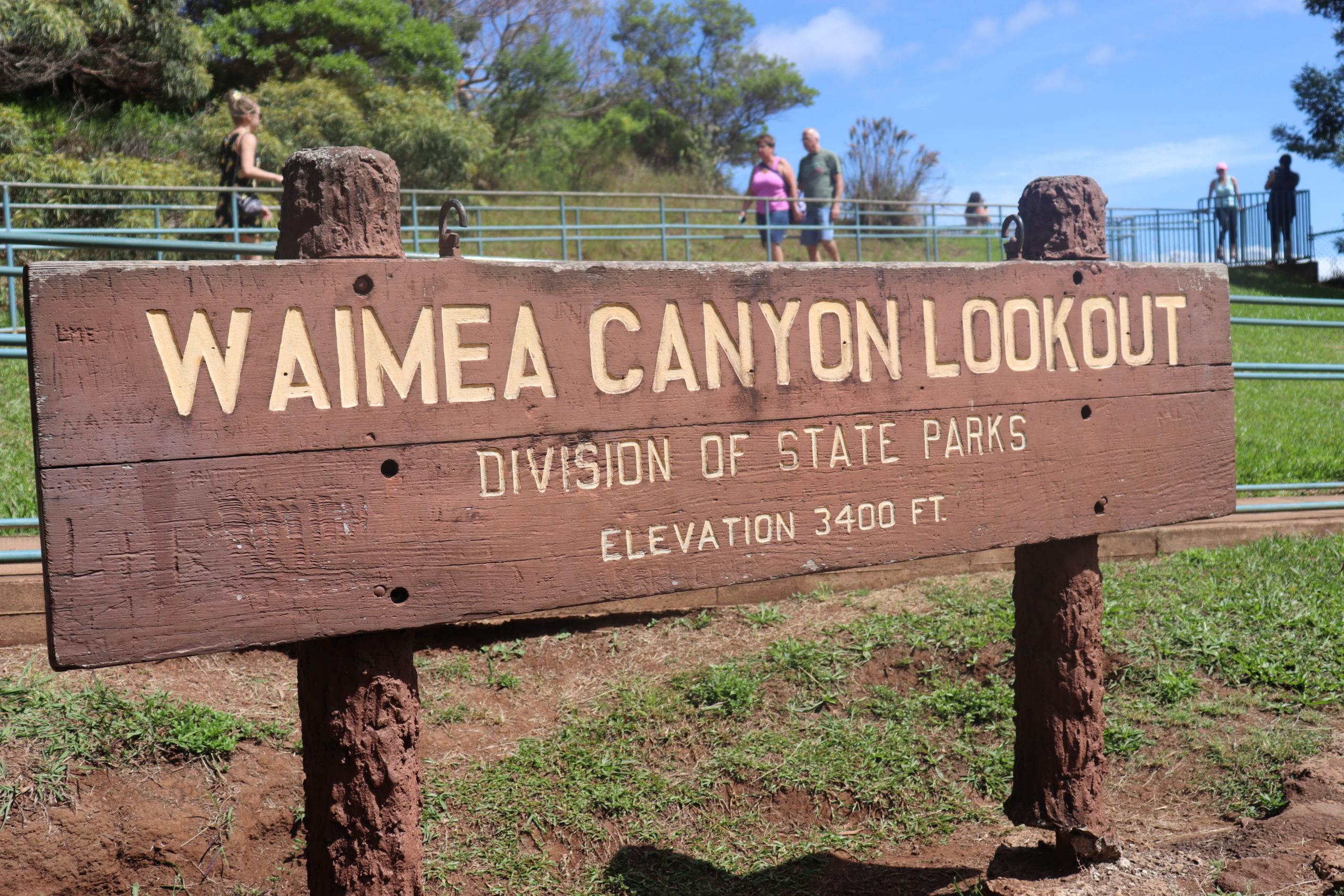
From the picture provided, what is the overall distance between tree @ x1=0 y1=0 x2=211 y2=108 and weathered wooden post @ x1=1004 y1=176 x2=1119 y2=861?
16.3 m

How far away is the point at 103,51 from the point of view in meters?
16.6

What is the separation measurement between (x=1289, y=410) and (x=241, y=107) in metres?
8.33

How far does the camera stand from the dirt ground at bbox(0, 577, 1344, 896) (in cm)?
276

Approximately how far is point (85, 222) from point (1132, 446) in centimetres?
1407

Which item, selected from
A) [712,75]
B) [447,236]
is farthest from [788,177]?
[712,75]

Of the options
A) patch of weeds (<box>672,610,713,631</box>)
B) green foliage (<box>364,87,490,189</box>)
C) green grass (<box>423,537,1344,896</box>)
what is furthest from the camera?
green foliage (<box>364,87,490,189</box>)

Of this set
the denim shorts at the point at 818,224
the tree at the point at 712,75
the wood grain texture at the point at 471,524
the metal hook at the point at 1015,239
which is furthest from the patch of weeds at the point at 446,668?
the tree at the point at 712,75

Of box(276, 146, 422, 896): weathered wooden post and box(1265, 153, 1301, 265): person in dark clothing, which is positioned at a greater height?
box(1265, 153, 1301, 265): person in dark clothing

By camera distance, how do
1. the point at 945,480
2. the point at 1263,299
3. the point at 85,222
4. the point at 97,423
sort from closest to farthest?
the point at 97,423 < the point at 945,480 < the point at 1263,299 < the point at 85,222

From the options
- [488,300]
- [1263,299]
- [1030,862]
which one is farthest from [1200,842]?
[1263,299]

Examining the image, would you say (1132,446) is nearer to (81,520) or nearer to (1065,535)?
(1065,535)

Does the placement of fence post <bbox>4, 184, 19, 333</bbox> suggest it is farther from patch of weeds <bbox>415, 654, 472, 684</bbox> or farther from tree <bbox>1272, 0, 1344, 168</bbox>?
tree <bbox>1272, 0, 1344, 168</bbox>

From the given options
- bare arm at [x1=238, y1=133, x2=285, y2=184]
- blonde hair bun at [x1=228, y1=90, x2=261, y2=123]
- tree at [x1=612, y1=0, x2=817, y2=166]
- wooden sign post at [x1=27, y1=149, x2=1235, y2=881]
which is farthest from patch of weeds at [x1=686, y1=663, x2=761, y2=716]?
tree at [x1=612, y1=0, x2=817, y2=166]

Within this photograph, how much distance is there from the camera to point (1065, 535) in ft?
8.48
